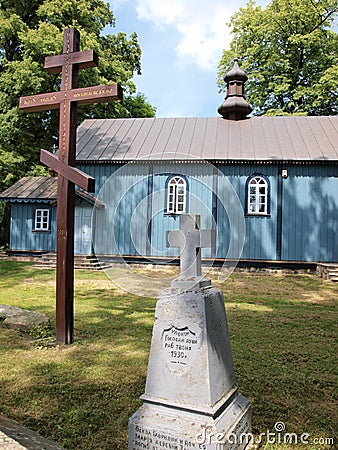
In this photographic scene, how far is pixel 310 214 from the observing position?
15.1 meters

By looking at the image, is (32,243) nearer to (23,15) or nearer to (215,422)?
(23,15)

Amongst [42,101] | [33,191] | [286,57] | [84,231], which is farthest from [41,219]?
[286,57]

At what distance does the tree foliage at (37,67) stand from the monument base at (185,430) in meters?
17.7

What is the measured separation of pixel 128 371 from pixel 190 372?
5.74 ft

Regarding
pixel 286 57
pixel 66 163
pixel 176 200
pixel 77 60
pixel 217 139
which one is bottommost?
pixel 176 200

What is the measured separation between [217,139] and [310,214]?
4629mm

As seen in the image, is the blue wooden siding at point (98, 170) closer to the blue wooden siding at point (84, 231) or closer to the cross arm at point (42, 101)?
the blue wooden siding at point (84, 231)

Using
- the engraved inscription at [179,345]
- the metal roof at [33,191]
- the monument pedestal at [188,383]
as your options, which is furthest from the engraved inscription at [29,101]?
the metal roof at [33,191]

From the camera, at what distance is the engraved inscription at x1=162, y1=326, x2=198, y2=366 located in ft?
10.3

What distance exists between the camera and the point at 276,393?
4.19m

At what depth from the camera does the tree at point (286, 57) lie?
2311 centimetres

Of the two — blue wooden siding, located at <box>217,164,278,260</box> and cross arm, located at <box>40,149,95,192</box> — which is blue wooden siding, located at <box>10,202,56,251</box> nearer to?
blue wooden siding, located at <box>217,164,278,260</box>

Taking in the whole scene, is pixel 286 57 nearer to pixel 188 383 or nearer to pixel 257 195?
pixel 257 195

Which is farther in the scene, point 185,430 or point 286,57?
point 286,57
